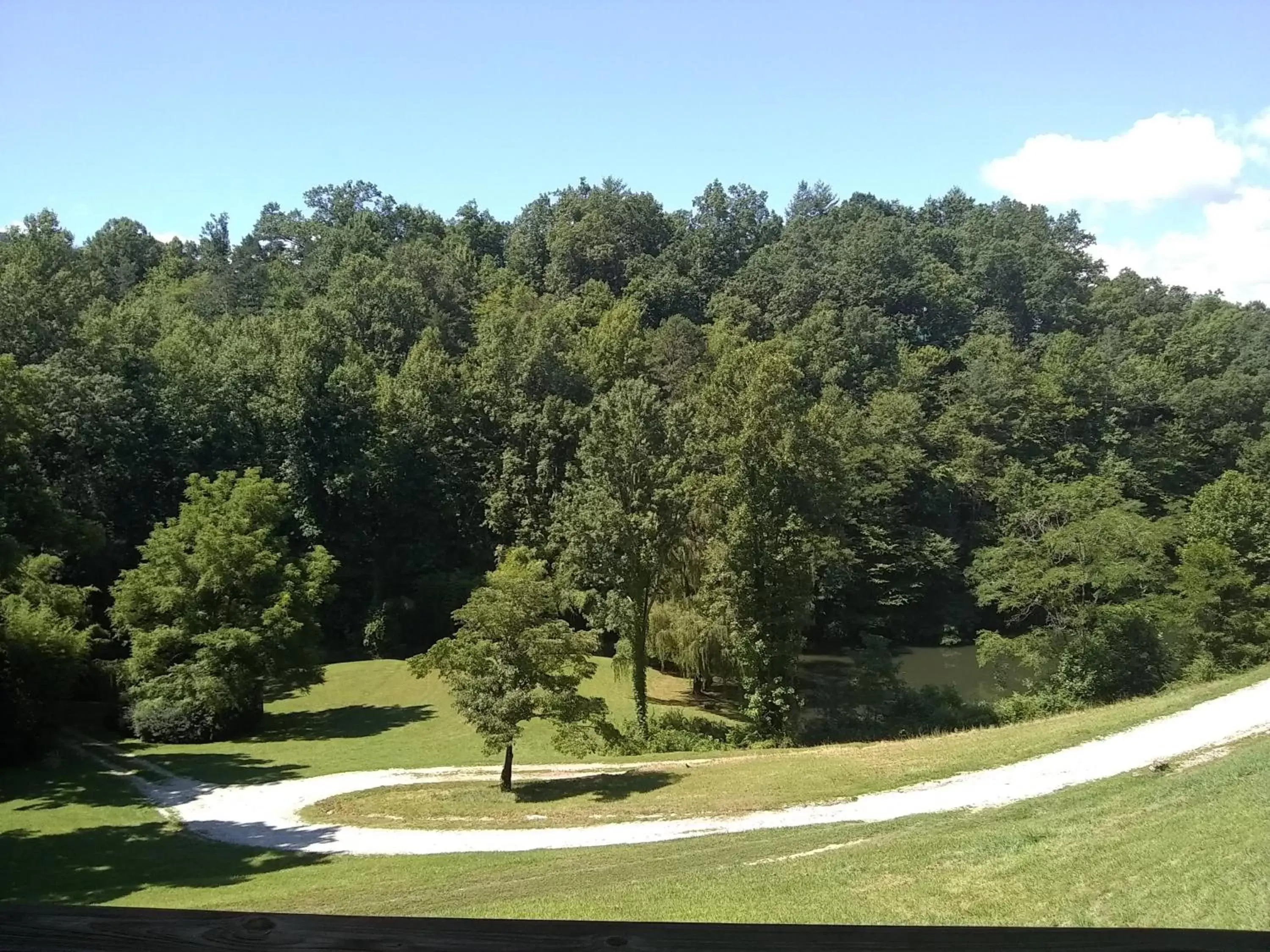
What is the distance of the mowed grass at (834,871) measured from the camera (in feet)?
30.8

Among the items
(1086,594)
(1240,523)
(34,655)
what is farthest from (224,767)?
(1240,523)

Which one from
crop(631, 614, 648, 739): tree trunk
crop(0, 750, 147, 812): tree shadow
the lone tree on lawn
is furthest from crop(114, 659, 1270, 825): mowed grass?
crop(631, 614, 648, 739): tree trunk

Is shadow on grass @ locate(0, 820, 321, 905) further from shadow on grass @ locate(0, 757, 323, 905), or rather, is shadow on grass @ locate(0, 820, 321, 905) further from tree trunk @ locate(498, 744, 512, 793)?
tree trunk @ locate(498, 744, 512, 793)

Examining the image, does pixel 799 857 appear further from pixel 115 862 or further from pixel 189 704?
pixel 189 704

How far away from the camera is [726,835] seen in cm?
1738

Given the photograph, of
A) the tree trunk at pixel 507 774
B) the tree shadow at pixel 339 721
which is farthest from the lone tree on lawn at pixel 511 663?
the tree shadow at pixel 339 721

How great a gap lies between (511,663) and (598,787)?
388 centimetres

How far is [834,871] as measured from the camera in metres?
12.4

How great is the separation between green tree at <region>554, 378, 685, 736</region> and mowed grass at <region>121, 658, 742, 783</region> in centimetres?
394

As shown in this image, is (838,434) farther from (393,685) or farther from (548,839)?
(548,839)

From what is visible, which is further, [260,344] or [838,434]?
[260,344]

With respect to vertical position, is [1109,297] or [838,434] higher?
[1109,297]

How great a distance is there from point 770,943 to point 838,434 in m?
47.9

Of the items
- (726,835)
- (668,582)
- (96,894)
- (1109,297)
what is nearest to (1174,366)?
(1109,297)
